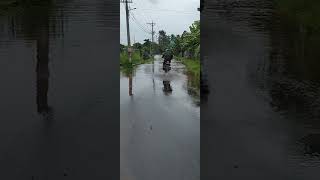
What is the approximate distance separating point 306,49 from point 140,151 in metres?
3.03

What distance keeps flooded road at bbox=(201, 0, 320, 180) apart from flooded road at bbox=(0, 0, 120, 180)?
1.03 metres

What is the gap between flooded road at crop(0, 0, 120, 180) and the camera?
4.77 meters

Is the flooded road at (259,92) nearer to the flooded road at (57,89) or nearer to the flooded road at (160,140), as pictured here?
the flooded road at (160,140)

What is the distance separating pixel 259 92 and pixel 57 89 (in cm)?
206

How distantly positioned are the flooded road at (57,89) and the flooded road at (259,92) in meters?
1.03

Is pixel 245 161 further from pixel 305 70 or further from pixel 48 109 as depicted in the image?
pixel 48 109

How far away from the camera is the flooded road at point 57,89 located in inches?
188

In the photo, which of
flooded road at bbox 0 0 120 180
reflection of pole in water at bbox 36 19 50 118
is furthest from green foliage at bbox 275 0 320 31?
reflection of pole in water at bbox 36 19 50 118

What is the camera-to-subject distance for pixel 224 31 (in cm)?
471

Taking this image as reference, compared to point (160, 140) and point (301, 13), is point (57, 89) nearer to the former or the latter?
point (301, 13)

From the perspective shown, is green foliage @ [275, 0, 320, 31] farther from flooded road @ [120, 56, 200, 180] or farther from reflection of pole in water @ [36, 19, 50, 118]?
reflection of pole in water @ [36, 19, 50, 118]

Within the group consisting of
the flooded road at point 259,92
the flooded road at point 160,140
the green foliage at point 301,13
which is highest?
the green foliage at point 301,13

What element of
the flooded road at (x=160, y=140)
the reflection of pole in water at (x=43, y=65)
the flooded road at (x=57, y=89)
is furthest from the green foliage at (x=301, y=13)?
the reflection of pole in water at (x=43, y=65)

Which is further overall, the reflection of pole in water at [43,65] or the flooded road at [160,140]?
the flooded road at [160,140]
